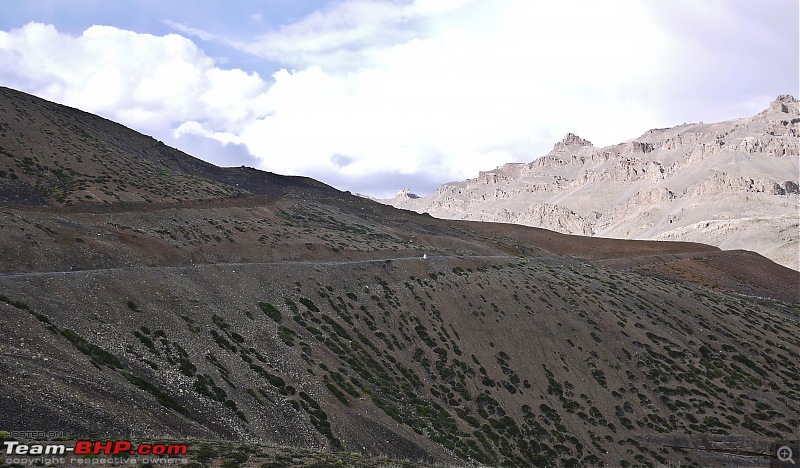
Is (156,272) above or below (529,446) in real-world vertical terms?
above

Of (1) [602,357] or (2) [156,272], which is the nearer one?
(2) [156,272]

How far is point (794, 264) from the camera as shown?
521 feet

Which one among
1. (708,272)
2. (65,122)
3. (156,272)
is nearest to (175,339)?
(156,272)

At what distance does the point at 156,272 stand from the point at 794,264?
179 metres

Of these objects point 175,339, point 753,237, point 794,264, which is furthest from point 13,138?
point 753,237

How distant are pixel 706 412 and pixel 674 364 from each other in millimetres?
6379

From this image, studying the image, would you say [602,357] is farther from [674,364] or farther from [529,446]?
[529,446]

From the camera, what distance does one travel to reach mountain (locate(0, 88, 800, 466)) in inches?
997

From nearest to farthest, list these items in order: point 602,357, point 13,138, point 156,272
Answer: point 156,272 < point 602,357 < point 13,138

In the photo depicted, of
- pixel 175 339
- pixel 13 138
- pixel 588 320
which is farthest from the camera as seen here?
pixel 13 138

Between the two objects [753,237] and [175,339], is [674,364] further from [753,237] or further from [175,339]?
[753,237]

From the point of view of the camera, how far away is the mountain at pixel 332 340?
997 inches

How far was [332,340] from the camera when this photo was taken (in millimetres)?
38000

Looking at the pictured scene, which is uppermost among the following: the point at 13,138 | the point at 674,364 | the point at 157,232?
the point at 13,138
